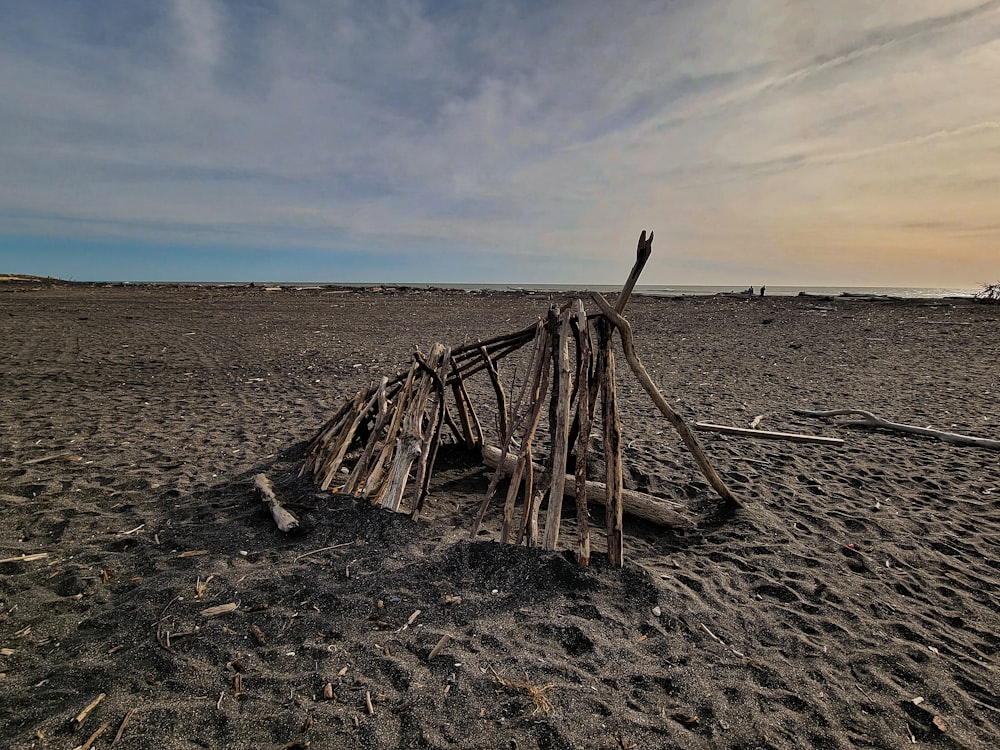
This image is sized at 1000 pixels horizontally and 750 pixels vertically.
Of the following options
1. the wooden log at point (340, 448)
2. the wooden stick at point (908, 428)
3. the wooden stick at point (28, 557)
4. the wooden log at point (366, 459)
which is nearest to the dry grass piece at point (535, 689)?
the wooden log at point (366, 459)

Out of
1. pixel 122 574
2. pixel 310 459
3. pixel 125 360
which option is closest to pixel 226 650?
pixel 122 574

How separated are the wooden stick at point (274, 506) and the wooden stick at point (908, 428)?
7.50 meters

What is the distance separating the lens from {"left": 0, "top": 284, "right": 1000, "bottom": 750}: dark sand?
2.48 meters

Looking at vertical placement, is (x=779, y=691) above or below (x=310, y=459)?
below

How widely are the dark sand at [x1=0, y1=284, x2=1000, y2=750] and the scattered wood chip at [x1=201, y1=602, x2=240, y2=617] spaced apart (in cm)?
6

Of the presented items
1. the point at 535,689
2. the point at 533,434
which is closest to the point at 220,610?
the point at 535,689

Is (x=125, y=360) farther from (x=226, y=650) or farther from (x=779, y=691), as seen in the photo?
(x=779, y=691)

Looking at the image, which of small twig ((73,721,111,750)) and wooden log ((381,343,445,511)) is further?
wooden log ((381,343,445,511))

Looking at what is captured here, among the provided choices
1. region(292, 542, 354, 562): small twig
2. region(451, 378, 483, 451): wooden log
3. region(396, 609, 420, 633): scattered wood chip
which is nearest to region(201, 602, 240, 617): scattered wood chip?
region(292, 542, 354, 562): small twig

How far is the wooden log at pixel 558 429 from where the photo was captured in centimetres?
369

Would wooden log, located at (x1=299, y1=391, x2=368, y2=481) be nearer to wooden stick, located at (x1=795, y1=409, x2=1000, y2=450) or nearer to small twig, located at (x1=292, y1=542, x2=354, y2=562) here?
small twig, located at (x1=292, y1=542, x2=354, y2=562)

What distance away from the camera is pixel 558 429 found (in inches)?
150

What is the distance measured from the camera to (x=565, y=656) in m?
2.88

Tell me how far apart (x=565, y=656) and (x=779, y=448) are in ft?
15.9
